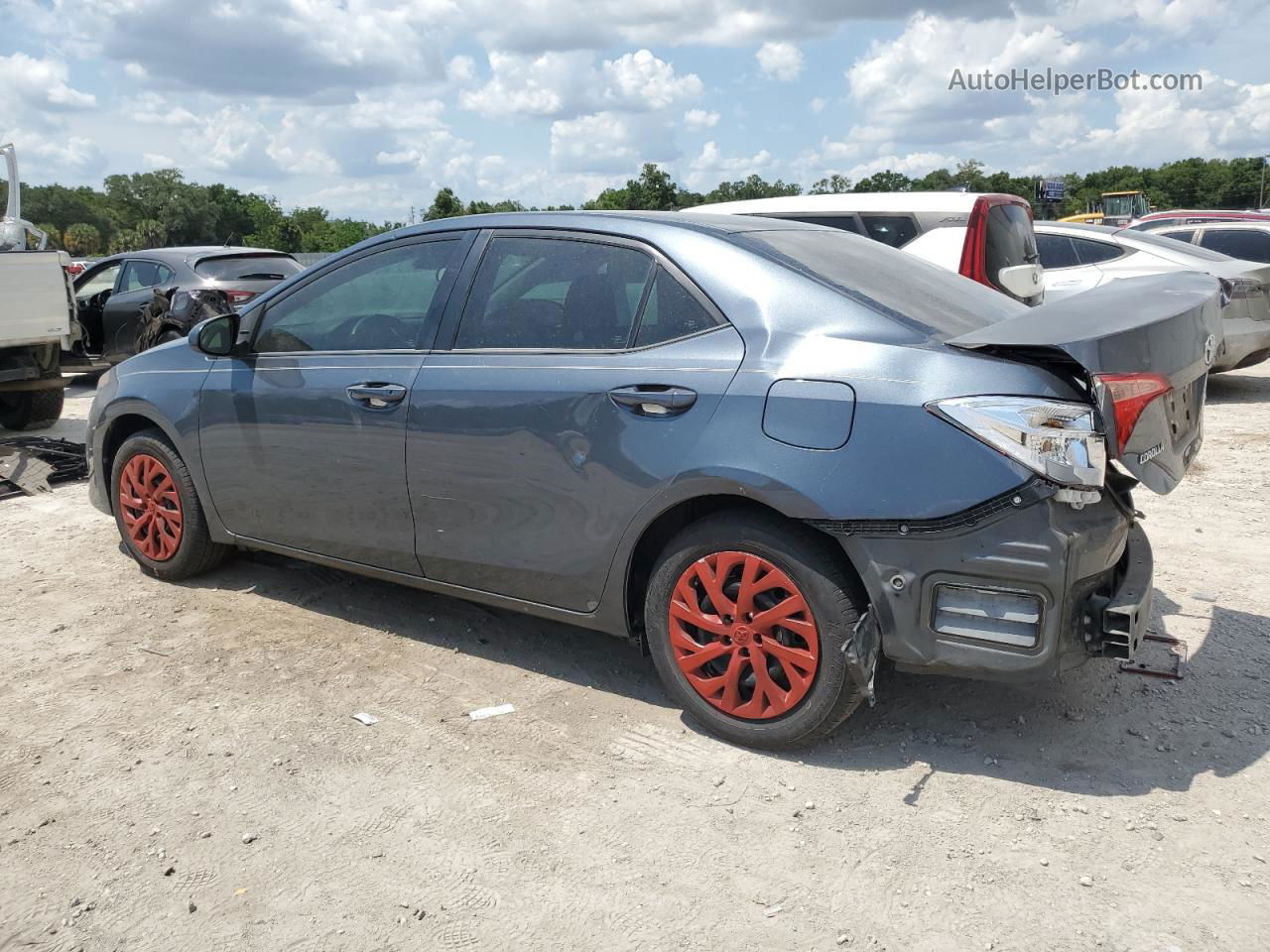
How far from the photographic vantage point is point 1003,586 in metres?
3.00

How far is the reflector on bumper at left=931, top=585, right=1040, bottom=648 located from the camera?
9.84ft

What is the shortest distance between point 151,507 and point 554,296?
2559 mm

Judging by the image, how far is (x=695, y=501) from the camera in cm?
350

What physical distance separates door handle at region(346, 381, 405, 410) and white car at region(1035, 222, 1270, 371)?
23.8 ft

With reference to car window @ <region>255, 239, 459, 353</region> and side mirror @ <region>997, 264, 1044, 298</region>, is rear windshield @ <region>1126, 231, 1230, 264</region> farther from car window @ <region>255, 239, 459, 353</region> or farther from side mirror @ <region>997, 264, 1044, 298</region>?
car window @ <region>255, 239, 459, 353</region>

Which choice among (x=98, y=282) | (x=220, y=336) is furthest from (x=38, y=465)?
(x=98, y=282)

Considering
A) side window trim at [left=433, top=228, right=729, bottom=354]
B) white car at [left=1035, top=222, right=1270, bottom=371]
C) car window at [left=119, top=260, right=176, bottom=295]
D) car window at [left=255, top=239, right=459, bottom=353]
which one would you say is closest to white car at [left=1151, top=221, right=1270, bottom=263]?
white car at [left=1035, top=222, right=1270, bottom=371]

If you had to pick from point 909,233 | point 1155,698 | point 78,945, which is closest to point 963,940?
point 1155,698

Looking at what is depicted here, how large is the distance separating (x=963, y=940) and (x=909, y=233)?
6.11 metres

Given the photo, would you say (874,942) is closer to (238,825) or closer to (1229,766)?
(1229,766)

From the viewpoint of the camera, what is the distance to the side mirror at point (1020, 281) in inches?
266

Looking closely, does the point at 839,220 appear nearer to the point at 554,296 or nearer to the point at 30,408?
the point at 554,296

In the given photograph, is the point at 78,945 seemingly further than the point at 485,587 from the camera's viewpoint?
No

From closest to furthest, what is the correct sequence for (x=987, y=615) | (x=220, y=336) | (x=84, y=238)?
(x=987, y=615) → (x=220, y=336) → (x=84, y=238)
